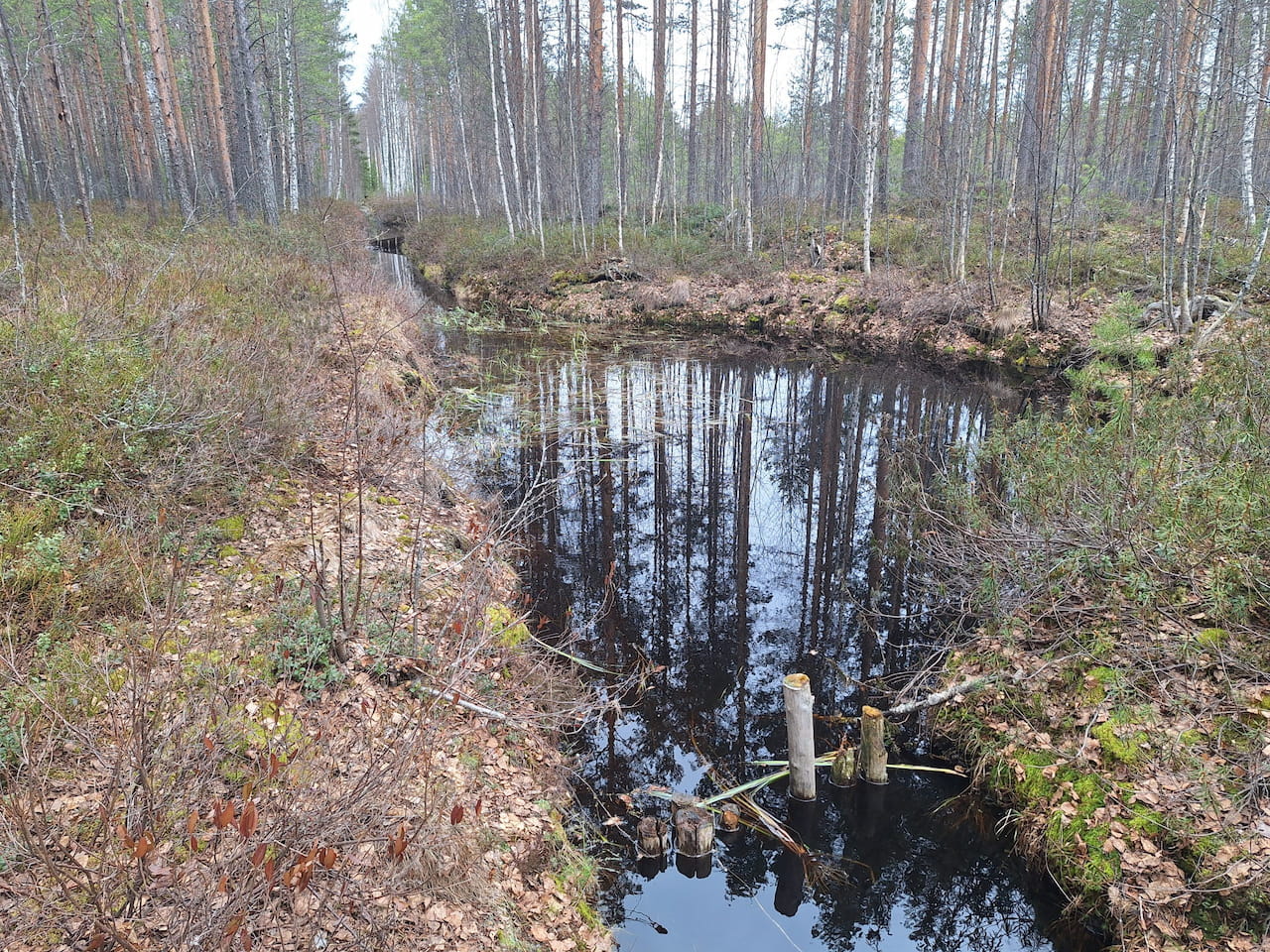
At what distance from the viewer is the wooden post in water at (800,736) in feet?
14.4

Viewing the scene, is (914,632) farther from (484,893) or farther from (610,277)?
(610,277)

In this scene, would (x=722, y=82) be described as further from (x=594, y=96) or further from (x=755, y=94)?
(x=594, y=96)

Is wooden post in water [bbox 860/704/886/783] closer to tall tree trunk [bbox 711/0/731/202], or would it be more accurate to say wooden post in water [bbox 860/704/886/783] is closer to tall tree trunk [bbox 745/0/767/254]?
tall tree trunk [bbox 745/0/767/254]

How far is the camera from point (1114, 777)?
415 centimetres

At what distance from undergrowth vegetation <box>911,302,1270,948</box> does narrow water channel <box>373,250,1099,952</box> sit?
480 mm

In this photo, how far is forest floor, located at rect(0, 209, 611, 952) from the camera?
265cm

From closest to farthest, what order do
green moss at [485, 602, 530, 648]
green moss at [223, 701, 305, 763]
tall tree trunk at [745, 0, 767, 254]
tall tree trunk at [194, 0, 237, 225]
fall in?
green moss at [223, 701, 305, 763], green moss at [485, 602, 530, 648], tall tree trunk at [194, 0, 237, 225], tall tree trunk at [745, 0, 767, 254]

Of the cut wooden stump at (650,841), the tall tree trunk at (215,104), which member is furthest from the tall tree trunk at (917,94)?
the cut wooden stump at (650,841)

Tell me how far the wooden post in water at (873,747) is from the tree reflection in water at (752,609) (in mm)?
116

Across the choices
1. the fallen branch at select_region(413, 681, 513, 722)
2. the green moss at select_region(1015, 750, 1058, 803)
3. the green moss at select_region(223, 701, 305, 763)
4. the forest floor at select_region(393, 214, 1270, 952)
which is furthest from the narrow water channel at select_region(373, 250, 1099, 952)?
the green moss at select_region(223, 701, 305, 763)

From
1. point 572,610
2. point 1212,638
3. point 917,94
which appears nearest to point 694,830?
point 572,610

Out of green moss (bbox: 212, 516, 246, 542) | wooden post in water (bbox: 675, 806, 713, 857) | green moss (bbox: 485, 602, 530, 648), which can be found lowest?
wooden post in water (bbox: 675, 806, 713, 857)

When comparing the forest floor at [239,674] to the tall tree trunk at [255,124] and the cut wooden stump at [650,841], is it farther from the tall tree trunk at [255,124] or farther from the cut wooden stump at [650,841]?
the tall tree trunk at [255,124]

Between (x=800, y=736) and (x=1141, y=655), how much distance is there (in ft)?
7.48
